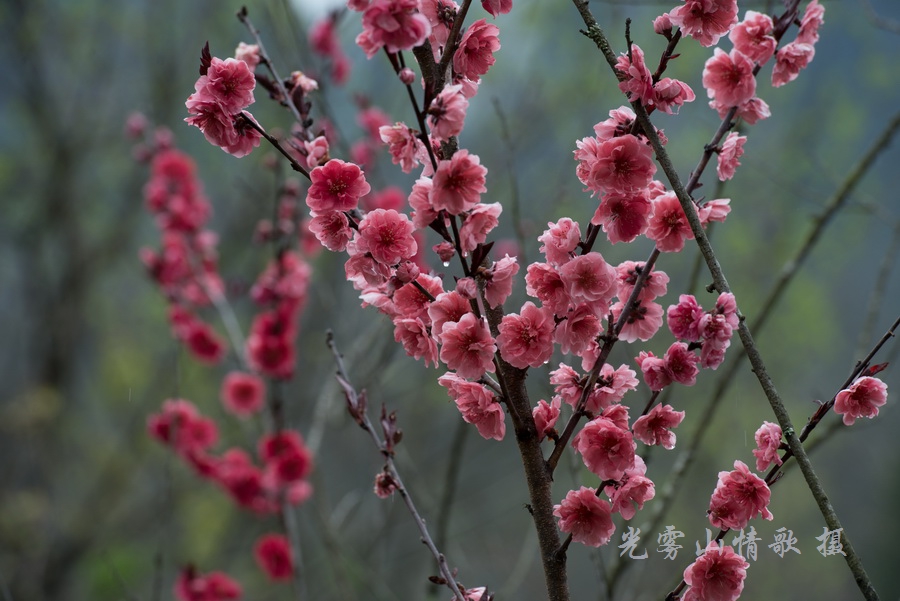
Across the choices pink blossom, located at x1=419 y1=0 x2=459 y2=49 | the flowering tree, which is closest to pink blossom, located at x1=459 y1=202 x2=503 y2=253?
the flowering tree

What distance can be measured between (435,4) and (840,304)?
6977 mm

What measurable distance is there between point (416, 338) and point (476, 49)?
1.01 ft

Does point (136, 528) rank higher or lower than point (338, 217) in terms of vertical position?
higher

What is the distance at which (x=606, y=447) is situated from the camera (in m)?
0.71

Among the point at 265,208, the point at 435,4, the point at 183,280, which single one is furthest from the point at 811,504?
the point at 435,4

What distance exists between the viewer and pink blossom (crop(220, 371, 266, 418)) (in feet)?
8.16

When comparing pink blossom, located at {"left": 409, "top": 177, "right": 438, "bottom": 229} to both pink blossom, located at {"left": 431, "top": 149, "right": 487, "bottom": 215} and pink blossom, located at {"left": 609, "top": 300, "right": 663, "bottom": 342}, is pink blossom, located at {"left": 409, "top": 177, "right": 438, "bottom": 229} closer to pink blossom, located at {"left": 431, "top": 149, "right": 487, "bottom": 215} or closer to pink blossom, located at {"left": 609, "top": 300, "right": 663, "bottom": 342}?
pink blossom, located at {"left": 431, "top": 149, "right": 487, "bottom": 215}

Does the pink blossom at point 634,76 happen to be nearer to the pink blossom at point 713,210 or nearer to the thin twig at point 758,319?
the pink blossom at point 713,210

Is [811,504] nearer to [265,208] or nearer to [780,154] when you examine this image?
[780,154]

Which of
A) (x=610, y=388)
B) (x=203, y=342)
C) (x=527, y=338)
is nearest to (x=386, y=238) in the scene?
(x=527, y=338)

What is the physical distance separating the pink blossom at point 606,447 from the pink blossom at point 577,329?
7cm

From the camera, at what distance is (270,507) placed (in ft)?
7.34

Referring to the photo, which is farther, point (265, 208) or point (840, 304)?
point (840, 304)

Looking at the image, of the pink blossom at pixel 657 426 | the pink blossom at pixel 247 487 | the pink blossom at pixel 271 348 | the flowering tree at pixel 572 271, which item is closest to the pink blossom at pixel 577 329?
the flowering tree at pixel 572 271
